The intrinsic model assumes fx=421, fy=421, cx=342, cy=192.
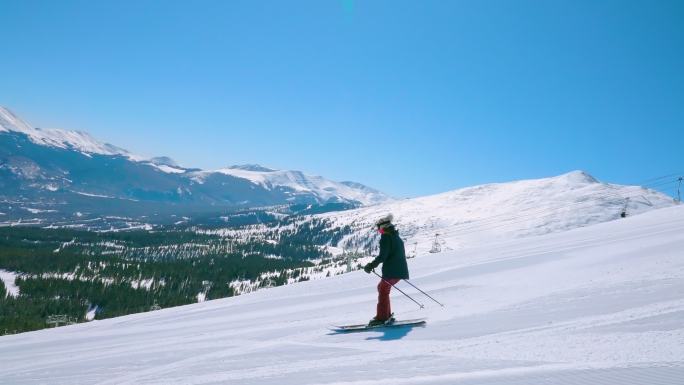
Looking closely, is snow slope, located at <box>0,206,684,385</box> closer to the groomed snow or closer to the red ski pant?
the red ski pant

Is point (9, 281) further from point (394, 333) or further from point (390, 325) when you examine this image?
point (394, 333)

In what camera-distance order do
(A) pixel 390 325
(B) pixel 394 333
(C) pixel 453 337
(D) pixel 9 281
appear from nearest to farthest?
1. (C) pixel 453 337
2. (B) pixel 394 333
3. (A) pixel 390 325
4. (D) pixel 9 281

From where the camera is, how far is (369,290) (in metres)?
14.4

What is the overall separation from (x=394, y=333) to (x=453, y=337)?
131cm

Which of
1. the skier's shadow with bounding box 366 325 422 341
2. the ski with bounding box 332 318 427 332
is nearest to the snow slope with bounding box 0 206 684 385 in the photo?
the skier's shadow with bounding box 366 325 422 341

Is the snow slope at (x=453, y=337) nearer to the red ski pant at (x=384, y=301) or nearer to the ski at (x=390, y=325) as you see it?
the ski at (x=390, y=325)

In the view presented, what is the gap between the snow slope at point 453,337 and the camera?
5.15 m

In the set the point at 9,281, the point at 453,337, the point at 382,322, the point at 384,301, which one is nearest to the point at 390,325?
the point at 382,322

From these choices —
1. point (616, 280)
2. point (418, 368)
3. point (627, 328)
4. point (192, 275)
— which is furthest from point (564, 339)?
point (192, 275)

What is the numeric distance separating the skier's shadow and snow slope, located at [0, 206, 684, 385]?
52mm

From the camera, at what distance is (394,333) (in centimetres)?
791

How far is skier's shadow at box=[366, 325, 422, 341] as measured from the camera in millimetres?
7521

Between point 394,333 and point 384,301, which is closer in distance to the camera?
point 394,333

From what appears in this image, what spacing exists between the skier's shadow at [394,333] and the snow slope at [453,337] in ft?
0.17
